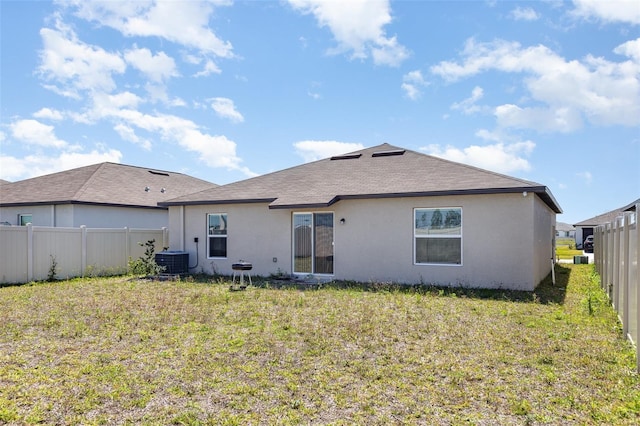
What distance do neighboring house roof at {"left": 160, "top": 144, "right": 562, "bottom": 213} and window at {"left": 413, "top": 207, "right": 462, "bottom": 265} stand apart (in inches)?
28.5

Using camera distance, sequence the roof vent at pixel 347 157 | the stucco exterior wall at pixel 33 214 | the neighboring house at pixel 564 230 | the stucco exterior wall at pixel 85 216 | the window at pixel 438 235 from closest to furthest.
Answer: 1. the window at pixel 438 235
2. the roof vent at pixel 347 157
3. the stucco exterior wall at pixel 85 216
4. the stucco exterior wall at pixel 33 214
5. the neighboring house at pixel 564 230

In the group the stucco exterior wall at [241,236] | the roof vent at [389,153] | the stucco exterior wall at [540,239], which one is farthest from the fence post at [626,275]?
the roof vent at [389,153]

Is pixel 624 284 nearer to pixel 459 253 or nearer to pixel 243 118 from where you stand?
pixel 459 253

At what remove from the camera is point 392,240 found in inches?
490

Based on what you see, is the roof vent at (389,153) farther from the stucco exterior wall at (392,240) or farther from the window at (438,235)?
the window at (438,235)

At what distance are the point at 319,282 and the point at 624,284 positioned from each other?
303 inches

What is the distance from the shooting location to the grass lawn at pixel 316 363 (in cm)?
400

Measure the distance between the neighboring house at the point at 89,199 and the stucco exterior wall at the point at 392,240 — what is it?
444 centimetres

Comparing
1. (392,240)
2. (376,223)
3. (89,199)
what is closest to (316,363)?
(392,240)

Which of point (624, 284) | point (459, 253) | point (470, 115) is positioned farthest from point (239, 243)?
point (624, 284)

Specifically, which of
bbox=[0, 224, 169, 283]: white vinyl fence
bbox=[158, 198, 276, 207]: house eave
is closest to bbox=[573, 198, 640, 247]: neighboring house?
bbox=[158, 198, 276, 207]: house eave

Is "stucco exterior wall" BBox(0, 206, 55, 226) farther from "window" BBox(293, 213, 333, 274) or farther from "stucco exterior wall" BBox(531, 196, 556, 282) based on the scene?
"stucco exterior wall" BBox(531, 196, 556, 282)

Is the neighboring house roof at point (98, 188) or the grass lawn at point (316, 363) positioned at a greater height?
the neighboring house roof at point (98, 188)

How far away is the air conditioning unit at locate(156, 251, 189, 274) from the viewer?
1461cm
